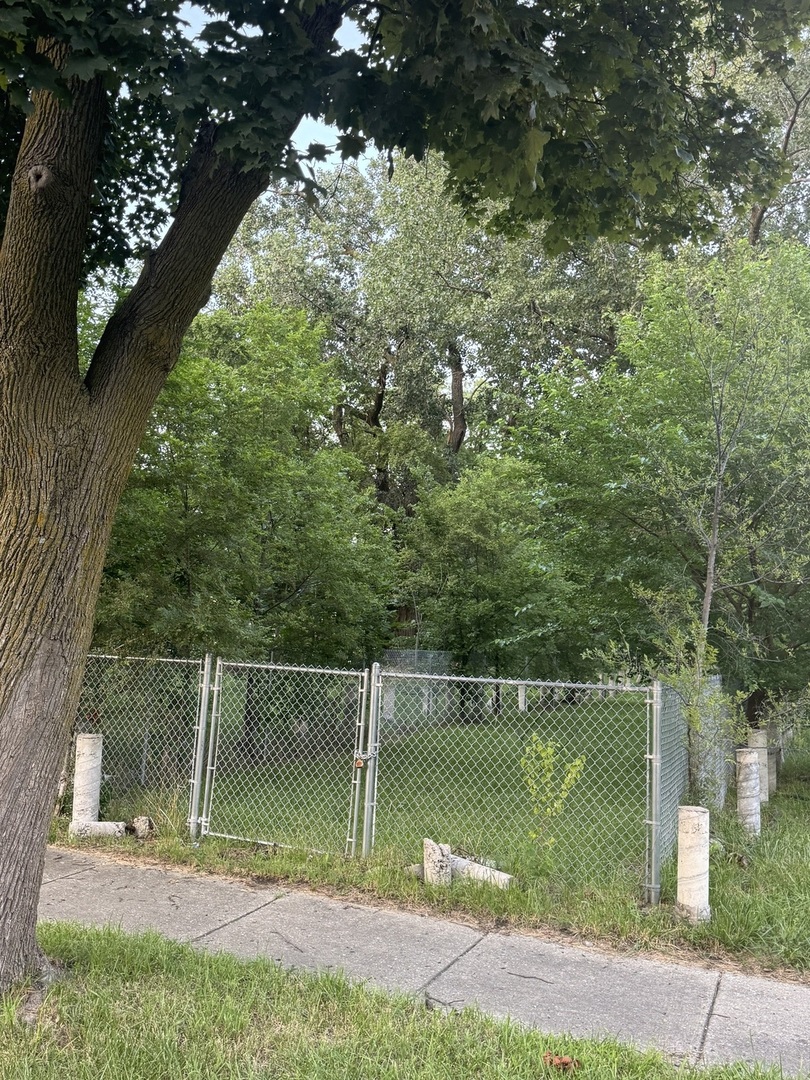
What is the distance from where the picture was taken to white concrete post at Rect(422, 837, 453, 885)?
228 inches

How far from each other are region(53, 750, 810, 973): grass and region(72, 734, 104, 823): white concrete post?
262 mm

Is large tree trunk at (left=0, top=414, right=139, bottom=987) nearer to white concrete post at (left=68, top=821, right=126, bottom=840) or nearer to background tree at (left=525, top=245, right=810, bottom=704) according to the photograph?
white concrete post at (left=68, top=821, right=126, bottom=840)

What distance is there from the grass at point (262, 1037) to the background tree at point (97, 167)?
466 mm

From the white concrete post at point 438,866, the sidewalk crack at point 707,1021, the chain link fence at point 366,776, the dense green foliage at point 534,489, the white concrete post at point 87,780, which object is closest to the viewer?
the sidewalk crack at point 707,1021

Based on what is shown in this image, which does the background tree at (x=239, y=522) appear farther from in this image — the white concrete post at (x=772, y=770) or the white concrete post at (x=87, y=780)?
the white concrete post at (x=772, y=770)

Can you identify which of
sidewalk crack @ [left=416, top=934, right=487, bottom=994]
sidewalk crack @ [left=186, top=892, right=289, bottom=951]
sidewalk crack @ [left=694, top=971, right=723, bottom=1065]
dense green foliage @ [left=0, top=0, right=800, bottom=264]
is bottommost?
sidewalk crack @ [left=186, top=892, right=289, bottom=951]

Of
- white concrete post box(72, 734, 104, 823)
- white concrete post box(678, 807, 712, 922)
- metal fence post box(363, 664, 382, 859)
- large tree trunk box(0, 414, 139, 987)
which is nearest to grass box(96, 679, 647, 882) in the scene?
metal fence post box(363, 664, 382, 859)

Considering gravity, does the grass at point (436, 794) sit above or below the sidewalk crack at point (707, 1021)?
above

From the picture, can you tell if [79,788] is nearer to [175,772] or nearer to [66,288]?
[175,772]

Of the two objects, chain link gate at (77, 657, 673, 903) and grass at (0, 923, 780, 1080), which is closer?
grass at (0, 923, 780, 1080)

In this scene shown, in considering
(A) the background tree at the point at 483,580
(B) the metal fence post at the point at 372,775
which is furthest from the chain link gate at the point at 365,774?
(A) the background tree at the point at 483,580

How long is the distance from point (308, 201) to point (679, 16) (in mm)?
3604

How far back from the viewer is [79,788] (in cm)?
734

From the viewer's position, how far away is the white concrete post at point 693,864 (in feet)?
16.8
